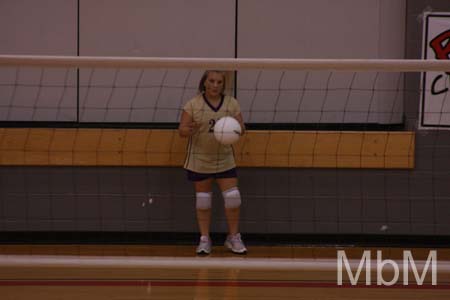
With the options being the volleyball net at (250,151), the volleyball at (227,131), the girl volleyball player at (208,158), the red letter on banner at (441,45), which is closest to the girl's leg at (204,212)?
the girl volleyball player at (208,158)

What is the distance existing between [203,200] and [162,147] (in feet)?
2.34

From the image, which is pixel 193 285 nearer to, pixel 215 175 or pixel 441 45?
pixel 215 175

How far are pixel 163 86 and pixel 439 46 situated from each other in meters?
2.68

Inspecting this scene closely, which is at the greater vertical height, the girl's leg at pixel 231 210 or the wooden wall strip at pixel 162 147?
the wooden wall strip at pixel 162 147

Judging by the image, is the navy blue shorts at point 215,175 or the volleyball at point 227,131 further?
the navy blue shorts at point 215,175

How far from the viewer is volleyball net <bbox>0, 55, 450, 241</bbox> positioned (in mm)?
7586

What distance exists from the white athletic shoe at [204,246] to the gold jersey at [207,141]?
0.61 m

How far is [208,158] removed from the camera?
23.6ft

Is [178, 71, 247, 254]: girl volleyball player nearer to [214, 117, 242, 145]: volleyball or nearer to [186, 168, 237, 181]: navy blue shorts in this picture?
[186, 168, 237, 181]: navy blue shorts

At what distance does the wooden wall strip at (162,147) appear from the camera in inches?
298

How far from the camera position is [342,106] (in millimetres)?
7812

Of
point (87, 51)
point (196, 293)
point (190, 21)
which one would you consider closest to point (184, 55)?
point (190, 21)

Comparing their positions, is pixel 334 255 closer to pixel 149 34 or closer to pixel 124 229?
pixel 124 229

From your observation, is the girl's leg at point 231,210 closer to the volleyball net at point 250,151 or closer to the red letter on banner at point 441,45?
the volleyball net at point 250,151
